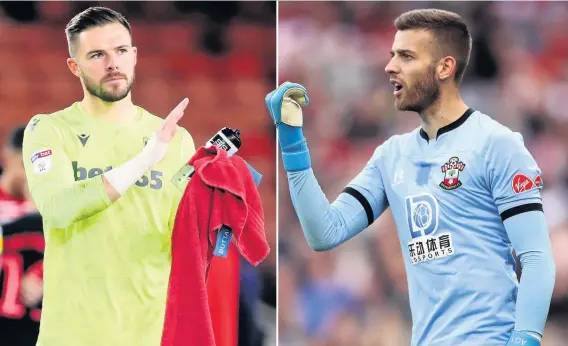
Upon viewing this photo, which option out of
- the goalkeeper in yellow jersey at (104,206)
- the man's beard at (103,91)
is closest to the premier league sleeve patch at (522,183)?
the goalkeeper in yellow jersey at (104,206)

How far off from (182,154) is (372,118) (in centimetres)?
179

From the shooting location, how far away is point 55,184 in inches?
95.7

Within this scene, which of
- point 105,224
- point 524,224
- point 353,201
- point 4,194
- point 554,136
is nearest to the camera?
point 524,224

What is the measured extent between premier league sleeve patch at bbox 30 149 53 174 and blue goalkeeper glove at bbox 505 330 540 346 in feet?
4.66

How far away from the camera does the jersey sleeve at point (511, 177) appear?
210 centimetres

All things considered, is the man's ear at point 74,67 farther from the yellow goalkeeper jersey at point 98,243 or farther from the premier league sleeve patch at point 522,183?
the premier league sleeve patch at point 522,183

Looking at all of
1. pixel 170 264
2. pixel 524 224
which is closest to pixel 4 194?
pixel 170 264

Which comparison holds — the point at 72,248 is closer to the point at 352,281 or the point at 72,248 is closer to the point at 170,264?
the point at 170,264

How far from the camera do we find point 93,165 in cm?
256

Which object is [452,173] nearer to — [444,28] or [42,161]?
[444,28]

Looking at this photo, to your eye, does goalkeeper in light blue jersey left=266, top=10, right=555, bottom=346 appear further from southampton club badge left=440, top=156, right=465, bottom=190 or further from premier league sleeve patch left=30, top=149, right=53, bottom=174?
premier league sleeve patch left=30, top=149, right=53, bottom=174

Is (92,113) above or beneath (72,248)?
above

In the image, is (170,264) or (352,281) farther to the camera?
(352,281)

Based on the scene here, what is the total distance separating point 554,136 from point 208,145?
2.36m
